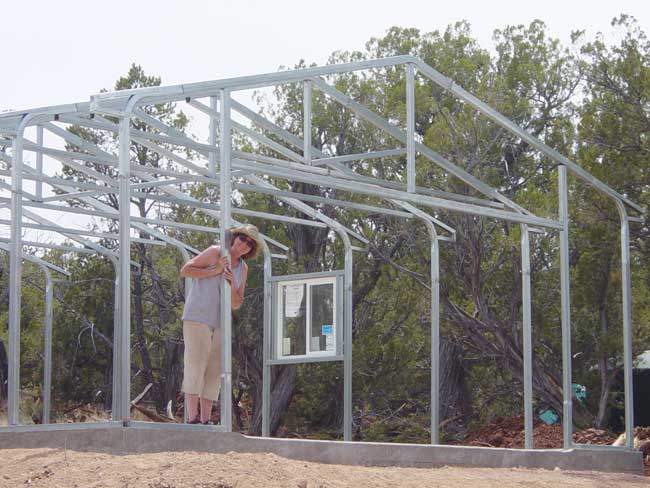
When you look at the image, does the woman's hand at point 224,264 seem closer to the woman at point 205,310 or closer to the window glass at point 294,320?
the woman at point 205,310

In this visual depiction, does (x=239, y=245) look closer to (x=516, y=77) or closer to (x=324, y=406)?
(x=324, y=406)

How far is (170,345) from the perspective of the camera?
18828 millimetres

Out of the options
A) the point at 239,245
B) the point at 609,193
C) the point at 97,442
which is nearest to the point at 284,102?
the point at 609,193

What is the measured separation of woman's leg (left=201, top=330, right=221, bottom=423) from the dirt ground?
1461 mm

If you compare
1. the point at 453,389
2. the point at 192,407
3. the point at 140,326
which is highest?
the point at 140,326

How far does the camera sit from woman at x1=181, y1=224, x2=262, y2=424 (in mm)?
8664

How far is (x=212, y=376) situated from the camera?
9.04 meters

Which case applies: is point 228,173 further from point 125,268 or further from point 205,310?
point 125,268

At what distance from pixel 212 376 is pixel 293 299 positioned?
3.62m

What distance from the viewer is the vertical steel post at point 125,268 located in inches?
303

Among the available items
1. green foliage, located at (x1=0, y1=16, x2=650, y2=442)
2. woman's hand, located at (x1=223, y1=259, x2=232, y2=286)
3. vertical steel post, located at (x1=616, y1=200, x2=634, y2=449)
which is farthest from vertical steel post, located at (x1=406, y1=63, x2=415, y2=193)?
green foliage, located at (x1=0, y1=16, x2=650, y2=442)

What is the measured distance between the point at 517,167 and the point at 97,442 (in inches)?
499

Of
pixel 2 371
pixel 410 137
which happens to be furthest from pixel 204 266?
pixel 2 371

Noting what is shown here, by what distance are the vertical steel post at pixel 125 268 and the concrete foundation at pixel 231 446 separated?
0.19 m
